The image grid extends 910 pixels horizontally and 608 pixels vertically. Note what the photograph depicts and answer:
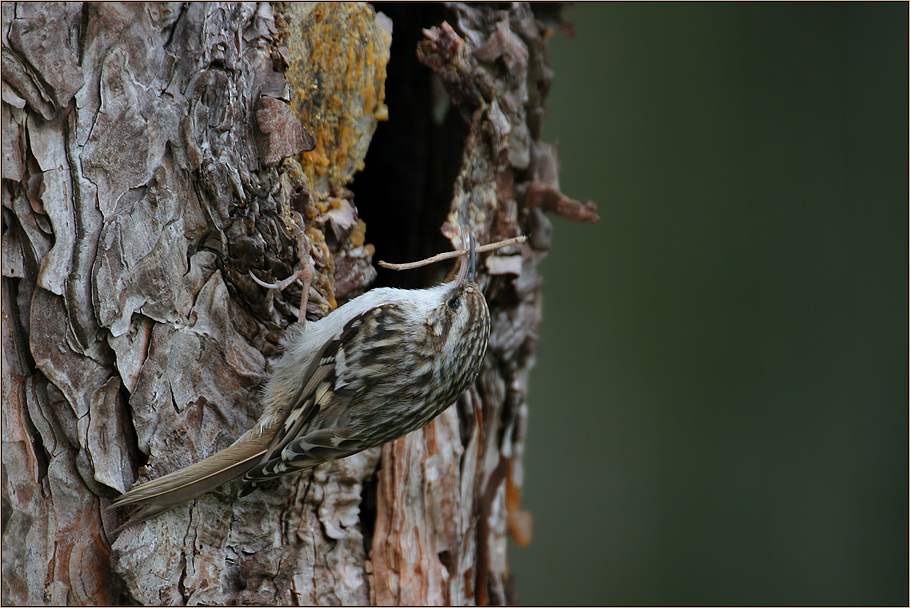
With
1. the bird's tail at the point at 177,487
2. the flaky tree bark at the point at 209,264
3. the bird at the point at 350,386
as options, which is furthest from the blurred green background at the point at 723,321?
the bird's tail at the point at 177,487

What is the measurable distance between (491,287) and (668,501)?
5.62 ft

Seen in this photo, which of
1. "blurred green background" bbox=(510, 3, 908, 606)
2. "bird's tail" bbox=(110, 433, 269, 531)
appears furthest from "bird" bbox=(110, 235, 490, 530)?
"blurred green background" bbox=(510, 3, 908, 606)

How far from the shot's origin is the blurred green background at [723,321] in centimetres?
246

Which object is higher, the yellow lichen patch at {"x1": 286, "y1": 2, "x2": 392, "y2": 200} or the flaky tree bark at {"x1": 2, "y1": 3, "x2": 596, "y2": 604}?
the yellow lichen patch at {"x1": 286, "y1": 2, "x2": 392, "y2": 200}

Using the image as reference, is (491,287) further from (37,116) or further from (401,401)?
(37,116)

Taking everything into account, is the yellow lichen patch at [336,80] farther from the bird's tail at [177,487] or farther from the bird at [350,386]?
the bird's tail at [177,487]

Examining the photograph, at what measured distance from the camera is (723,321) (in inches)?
105

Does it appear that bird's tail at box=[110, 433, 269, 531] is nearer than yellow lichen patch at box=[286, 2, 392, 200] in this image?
Yes

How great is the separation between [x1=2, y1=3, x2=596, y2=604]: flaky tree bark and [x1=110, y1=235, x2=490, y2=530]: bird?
0.20ft

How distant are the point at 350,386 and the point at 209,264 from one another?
0.36 meters

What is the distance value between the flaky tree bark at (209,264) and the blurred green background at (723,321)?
1234mm

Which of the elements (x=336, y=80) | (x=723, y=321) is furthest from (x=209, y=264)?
(x=723, y=321)

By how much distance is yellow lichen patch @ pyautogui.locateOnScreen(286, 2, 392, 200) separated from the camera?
130 cm

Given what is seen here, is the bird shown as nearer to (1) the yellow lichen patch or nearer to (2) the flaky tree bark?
(2) the flaky tree bark
